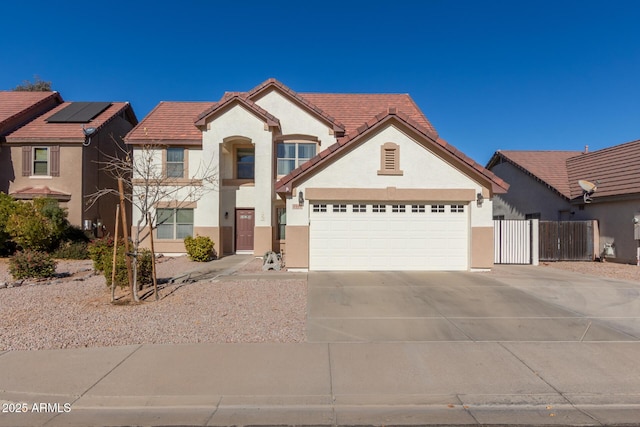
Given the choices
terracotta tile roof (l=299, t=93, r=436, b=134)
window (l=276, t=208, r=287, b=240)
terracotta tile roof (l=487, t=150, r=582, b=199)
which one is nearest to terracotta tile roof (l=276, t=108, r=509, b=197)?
window (l=276, t=208, r=287, b=240)

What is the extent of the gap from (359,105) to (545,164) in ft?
35.8

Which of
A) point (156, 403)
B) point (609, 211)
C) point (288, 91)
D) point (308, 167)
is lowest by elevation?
point (156, 403)

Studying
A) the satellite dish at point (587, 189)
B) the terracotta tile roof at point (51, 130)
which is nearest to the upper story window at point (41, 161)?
the terracotta tile roof at point (51, 130)

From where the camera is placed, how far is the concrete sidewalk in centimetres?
450

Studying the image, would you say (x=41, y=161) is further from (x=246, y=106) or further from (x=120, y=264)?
(x=120, y=264)

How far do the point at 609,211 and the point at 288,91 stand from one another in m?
14.8

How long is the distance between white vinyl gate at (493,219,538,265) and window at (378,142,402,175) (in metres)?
5.55

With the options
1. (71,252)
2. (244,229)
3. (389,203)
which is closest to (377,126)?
(389,203)

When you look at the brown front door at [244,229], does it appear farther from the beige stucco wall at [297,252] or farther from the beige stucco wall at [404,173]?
the beige stucco wall at [404,173]

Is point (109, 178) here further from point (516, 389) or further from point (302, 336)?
point (516, 389)

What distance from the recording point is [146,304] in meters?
9.05

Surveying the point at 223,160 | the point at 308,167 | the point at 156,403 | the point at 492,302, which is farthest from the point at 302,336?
the point at 223,160

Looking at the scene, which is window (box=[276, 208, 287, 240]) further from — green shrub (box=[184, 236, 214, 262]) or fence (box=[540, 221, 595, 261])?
fence (box=[540, 221, 595, 261])

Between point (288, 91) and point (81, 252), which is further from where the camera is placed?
point (288, 91)
